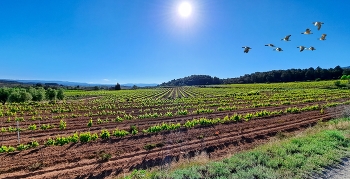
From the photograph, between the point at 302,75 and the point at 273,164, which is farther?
the point at 302,75

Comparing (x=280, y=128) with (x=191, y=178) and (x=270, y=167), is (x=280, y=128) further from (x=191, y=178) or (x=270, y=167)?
(x=191, y=178)

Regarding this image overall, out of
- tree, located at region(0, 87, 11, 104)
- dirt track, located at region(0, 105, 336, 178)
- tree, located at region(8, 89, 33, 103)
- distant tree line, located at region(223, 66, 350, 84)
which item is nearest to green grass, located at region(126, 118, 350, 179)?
dirt track, located at region(0, 105, 336, 178)

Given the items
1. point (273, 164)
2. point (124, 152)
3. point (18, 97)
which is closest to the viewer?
point (273, 164)

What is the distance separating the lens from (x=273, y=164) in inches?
276

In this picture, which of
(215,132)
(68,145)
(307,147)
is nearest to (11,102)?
(68,145)

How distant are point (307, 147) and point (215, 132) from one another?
6630 millimetres

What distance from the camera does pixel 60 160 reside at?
982cm

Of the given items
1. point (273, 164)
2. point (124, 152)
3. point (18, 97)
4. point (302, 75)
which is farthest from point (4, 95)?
point (302, 75)

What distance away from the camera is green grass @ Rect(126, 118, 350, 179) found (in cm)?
639

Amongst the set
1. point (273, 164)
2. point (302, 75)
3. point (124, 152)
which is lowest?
point (124, 152)

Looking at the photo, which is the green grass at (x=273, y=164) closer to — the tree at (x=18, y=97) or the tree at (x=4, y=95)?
the tree at (x=18, y=97)

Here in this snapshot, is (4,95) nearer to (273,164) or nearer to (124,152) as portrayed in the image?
(124,152)

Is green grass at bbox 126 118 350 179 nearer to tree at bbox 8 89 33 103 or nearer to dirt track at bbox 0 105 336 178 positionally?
dirt track at bbox 0 105 336 178

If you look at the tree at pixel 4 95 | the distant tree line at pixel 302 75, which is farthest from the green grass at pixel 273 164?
the distant tree line at pixel 302 75
